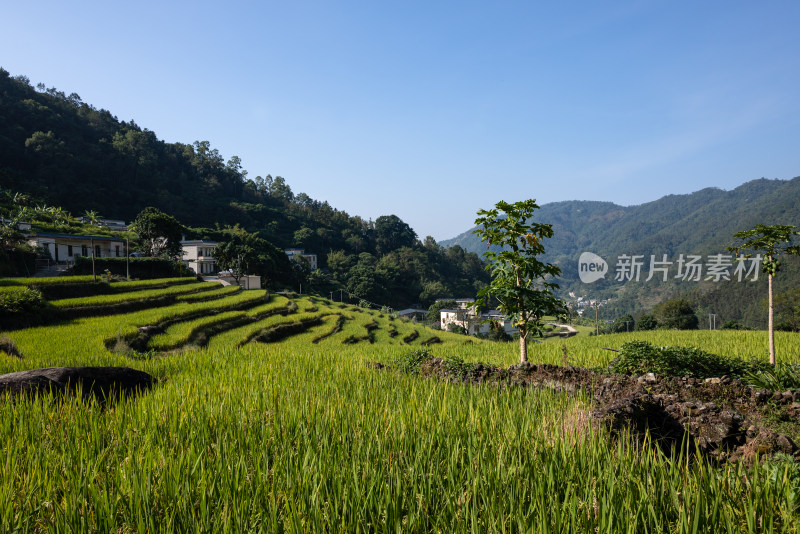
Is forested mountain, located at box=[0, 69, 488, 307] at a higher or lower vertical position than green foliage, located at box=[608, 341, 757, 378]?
higher

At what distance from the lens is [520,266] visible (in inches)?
268

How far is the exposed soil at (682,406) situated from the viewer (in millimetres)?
3311

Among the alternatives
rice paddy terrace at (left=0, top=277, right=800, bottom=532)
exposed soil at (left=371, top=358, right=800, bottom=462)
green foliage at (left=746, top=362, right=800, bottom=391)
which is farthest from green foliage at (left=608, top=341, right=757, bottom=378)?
rice paddy terrace at (left=0, top=277, right=800, bottom=532)

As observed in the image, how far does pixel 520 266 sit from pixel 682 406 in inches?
128

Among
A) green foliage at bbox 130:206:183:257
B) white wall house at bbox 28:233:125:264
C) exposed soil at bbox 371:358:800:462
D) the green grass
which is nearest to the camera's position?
exposed soil at bbox 371:358:800:462

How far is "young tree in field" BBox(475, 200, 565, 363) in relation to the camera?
22.1 feet

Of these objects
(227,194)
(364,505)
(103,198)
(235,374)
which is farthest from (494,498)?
(227,194)

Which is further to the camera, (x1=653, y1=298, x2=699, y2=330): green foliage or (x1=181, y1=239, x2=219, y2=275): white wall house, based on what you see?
(x1=181, y1=239, x2=219, y2=275): white wall house

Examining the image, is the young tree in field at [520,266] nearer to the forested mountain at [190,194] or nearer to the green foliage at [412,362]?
the green foliage at [412,362]

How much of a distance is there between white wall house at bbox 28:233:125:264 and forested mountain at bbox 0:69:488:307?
14.9 meters

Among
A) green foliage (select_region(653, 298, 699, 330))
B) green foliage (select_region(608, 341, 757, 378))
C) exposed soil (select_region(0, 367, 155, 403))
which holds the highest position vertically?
exposed soil (select_region(0, 367, 155, 403))

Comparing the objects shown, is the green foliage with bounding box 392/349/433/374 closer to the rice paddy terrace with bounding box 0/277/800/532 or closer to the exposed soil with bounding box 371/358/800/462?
the exposed soil with bounding box 371/358/800/462

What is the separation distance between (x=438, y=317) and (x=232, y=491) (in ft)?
186

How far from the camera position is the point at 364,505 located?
200 cm
